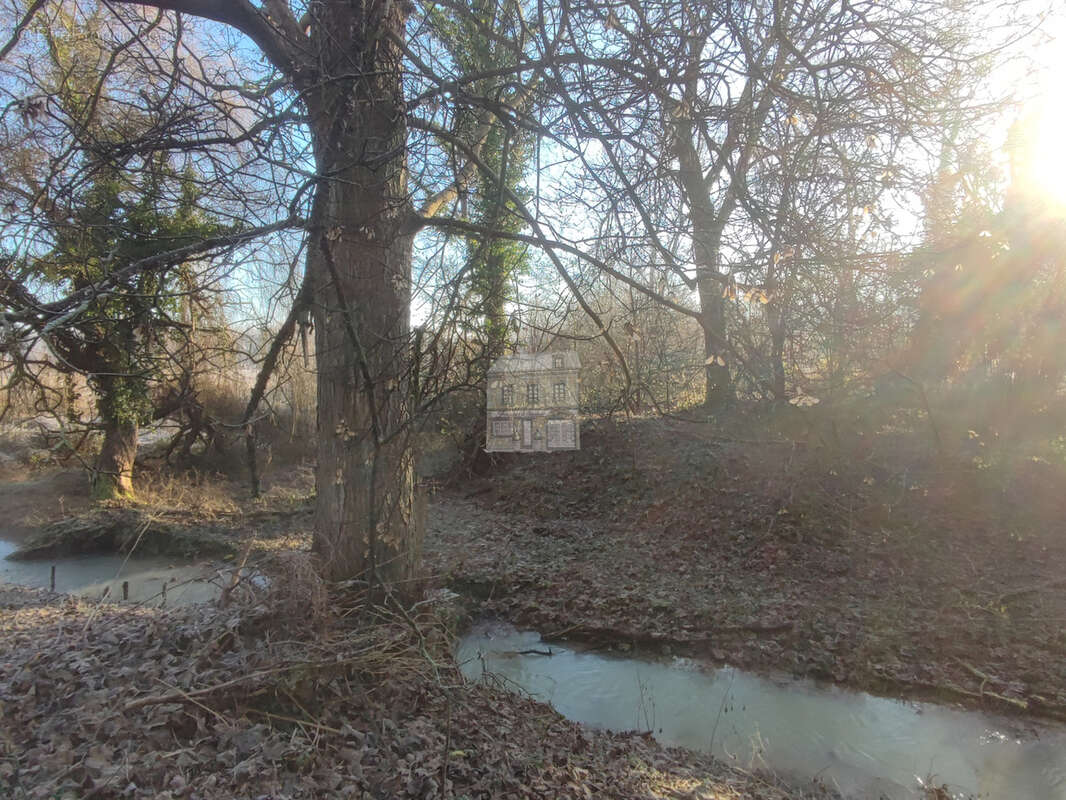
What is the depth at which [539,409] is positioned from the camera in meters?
12.5

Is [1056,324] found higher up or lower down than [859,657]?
higher up

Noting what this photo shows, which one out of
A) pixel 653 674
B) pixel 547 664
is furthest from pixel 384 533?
pixel 653 674

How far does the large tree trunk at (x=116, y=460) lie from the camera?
12.0 m

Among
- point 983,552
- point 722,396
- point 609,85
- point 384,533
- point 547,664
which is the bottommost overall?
point 547,664

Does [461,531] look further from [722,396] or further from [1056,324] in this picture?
[1056,324]

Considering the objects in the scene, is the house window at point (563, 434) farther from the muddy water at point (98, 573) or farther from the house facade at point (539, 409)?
the muddy water at point (98, 573)

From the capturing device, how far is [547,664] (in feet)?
19.6

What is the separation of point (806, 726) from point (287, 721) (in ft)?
12.9

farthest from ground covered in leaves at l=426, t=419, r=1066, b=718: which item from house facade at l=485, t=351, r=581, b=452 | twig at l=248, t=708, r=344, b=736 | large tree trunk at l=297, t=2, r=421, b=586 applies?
twig at l=248, t=708, r=344, b=736

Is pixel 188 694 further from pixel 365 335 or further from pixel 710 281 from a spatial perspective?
A: pixel 710 281

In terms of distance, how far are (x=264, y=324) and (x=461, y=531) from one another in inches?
262

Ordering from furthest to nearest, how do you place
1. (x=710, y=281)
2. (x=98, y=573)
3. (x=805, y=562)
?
1. (x=98, y=573)
2. (x=805, y=562)
3. (x=710, y=281)

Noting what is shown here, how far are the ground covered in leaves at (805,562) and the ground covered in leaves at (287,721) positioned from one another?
7.26 feet

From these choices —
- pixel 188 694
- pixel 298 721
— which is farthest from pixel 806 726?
pixel 188 694
